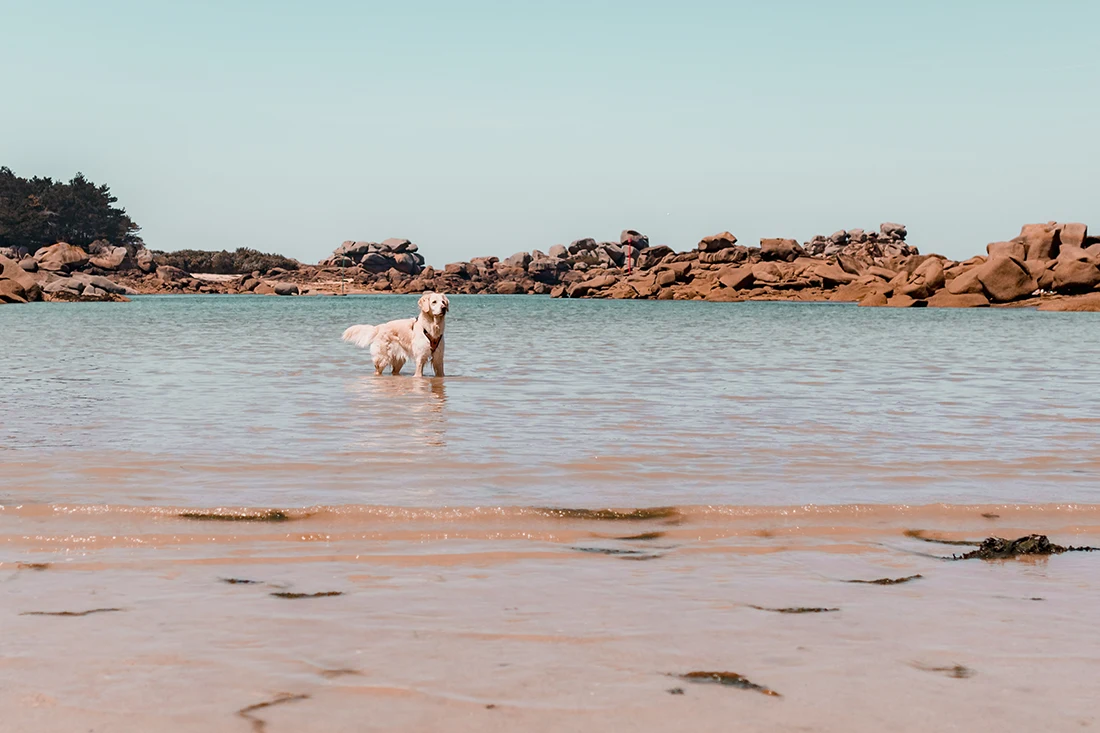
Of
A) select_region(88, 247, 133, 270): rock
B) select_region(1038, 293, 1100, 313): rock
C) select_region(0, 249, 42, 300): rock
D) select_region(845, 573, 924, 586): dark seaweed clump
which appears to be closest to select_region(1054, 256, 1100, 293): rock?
select_region(1038, 293, 1100, 313): rock

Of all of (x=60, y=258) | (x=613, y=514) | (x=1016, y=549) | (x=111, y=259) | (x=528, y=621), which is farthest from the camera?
(x=111, y=259)

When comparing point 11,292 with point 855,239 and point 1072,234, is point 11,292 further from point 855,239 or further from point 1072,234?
point 855,239

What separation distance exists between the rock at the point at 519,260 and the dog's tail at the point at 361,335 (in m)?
120

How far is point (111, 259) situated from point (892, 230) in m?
91.8

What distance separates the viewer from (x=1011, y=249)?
65.8 m

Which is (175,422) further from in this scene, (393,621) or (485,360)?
(485,360)

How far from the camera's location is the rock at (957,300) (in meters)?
63.5

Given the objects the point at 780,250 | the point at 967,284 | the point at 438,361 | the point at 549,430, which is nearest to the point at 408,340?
the point at 438,361

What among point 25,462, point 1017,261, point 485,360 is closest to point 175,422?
point 25,462

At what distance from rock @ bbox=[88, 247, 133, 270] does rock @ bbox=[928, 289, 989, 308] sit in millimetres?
83770

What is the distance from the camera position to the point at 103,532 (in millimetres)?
5750

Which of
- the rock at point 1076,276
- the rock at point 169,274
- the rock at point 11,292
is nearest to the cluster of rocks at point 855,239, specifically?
the rock at point 1076,276

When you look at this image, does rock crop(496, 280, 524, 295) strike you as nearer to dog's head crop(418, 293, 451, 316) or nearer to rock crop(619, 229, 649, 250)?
rock crop(619, 229, 649, 250)

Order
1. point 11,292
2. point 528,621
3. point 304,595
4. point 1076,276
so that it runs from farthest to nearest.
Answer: point 11,292 → point 1076,276 → point 304,595 → point 528,621
